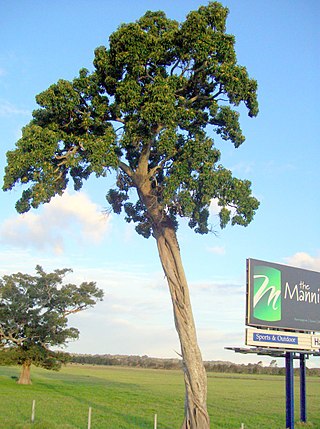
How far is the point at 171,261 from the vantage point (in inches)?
835

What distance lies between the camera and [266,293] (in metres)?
23.6

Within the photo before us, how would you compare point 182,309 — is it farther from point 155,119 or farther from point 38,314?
point 38,314

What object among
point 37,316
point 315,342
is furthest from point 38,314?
point 315,342

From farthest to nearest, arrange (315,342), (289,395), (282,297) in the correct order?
(315,342), (282,297), (289,395)

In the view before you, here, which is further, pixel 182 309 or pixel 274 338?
pixel 274 338

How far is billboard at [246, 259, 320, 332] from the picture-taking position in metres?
22.9

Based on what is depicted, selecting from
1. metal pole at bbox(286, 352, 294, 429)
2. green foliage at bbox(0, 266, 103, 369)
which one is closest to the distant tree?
green foliage at bbox(0, 266, 103, 369)

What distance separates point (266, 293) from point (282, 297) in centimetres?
124

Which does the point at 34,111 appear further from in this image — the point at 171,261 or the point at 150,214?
the point at 171,261

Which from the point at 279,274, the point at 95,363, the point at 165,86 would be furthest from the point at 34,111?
the point at 95,363

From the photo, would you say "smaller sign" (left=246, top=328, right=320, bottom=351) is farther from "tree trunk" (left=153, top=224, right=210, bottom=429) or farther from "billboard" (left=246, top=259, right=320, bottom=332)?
"tree trunk" (left=153, top=224, right=210, bottom=429)

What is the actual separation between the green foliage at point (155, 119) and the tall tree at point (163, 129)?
0.04m

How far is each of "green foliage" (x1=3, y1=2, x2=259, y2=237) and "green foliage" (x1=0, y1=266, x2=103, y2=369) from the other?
36.8m

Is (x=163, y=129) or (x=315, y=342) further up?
(x=163, y=129)
